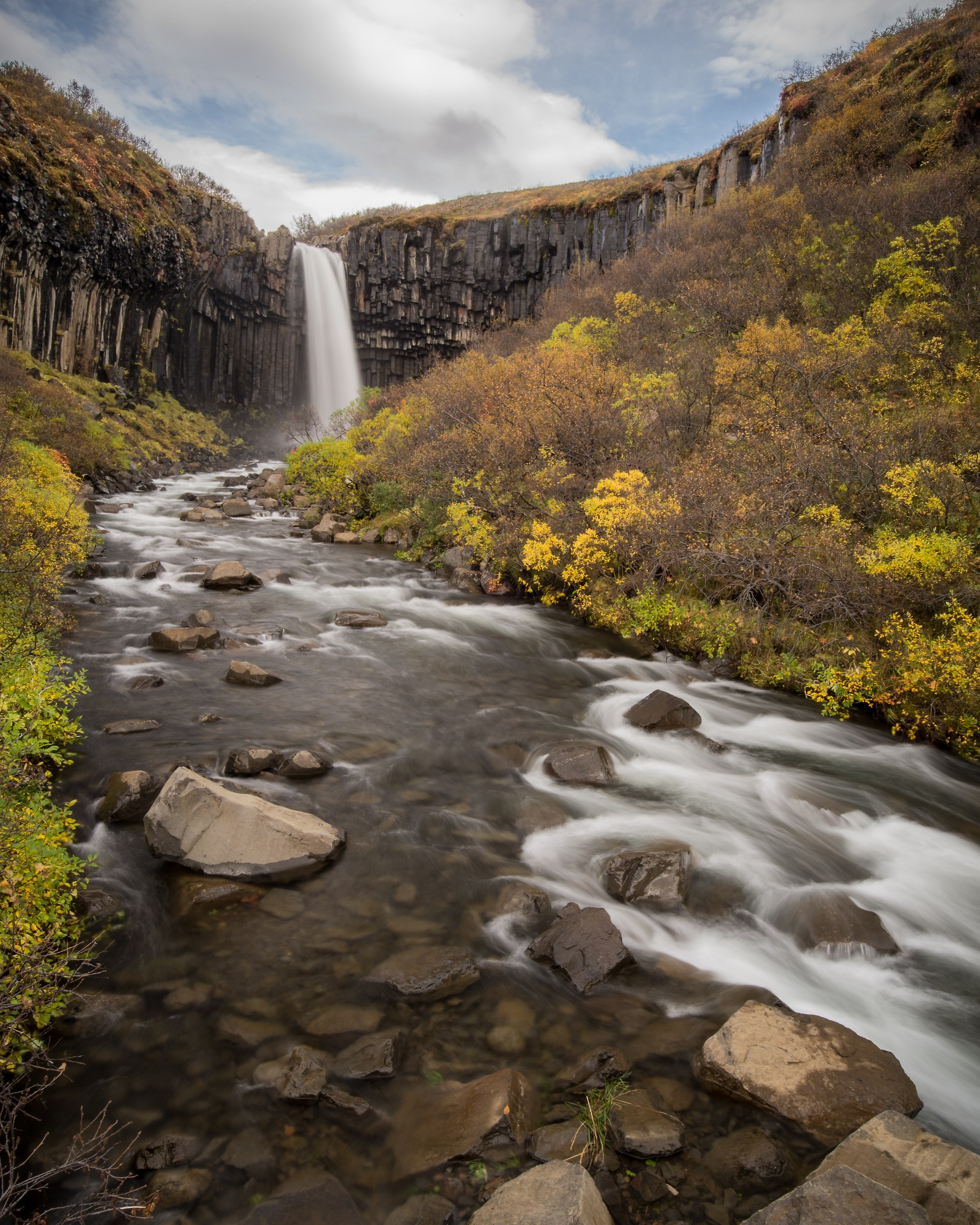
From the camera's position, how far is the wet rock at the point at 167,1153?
345cm

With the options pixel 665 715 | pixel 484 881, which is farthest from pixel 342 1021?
pixel 665 715

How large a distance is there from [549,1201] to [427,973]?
2126 millimetres

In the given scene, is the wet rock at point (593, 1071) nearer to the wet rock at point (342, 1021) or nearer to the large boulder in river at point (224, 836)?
the wet rock at point (342, 1021)

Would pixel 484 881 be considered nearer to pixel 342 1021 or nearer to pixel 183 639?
pixel 342 1021

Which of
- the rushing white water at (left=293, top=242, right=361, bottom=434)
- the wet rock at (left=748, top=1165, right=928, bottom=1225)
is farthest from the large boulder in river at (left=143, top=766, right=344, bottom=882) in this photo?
the rushing white water at (left=293, top=242, right=361, bottom=434)

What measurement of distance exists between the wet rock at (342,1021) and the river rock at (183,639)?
8.28 m

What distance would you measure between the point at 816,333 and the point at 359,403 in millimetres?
23870

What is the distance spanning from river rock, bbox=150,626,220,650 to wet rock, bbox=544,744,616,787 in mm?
6793

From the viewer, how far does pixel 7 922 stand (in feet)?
12.3

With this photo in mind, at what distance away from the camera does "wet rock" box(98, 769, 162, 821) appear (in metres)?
6.46

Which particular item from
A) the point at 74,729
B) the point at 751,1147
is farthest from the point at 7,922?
the point at 751,1147

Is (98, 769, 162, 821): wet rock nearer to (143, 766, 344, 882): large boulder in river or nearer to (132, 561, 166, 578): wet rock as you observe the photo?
(143, 766, 344, 882): large boulder in river


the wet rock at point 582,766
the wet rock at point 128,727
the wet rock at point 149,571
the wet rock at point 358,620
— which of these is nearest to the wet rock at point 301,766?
the wet rock at point 128,727

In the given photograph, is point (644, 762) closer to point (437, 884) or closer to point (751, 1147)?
point (437, 884)
